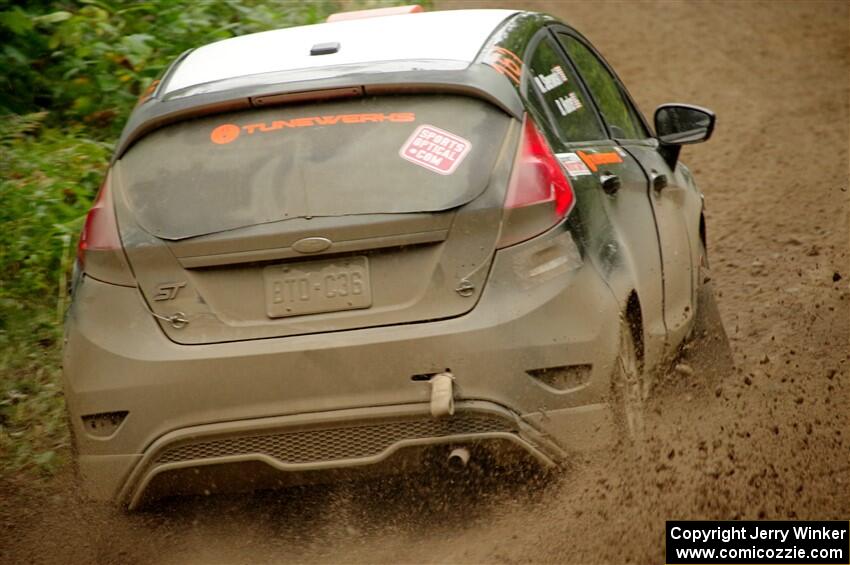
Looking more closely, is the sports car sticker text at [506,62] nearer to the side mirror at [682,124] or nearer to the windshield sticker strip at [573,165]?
the windshield sticker strip at [573,165]

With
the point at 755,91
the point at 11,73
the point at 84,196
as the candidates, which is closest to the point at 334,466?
the point at 84,196

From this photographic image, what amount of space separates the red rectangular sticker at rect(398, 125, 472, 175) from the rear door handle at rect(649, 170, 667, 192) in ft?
5.16

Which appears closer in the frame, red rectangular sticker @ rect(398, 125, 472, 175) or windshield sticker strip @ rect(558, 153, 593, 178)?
red rectangular sticker @ rect(398, 125, 472, 175)

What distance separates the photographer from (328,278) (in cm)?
425

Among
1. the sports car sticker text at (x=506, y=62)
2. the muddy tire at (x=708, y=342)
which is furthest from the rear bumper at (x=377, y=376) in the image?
the muddy tire at (x=708, y=342)

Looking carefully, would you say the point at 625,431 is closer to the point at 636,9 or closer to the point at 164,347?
the point at 164,347

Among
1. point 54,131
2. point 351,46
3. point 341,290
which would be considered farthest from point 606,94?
point 54,131

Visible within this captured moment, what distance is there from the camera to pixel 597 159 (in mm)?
5031

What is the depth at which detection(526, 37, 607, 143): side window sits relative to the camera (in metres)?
4.85

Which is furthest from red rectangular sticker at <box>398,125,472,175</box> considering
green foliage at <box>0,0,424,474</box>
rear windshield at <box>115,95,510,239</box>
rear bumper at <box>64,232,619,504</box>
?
green foliage at <box>0,0,424,474</box>

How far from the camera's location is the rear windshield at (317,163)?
427cm

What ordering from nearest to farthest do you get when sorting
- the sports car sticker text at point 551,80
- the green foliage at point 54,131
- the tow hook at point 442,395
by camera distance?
the tow hook at point 442,395
the sports car sticker text at point 551,80
the green foliage at point 54,131

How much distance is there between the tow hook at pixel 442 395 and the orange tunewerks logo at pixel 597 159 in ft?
3.66

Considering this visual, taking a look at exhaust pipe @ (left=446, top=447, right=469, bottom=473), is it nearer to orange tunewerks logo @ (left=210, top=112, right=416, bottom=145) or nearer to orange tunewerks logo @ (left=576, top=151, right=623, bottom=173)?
orange tunewerks logo @ (left=210, top=112, right=416, bottom=145)
